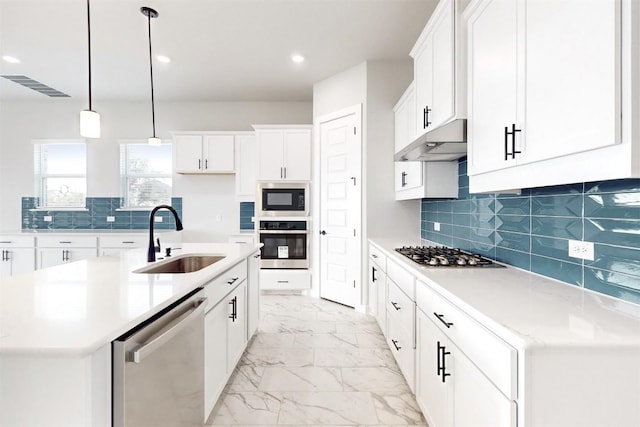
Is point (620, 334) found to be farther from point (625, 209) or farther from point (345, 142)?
point (345, 142)

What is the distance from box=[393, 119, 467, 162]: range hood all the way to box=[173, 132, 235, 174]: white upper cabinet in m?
3.04

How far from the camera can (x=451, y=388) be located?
54.1 inches

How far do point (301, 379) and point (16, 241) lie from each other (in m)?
4.77

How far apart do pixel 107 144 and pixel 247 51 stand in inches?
123

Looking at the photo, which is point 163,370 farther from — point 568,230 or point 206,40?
point 206,40

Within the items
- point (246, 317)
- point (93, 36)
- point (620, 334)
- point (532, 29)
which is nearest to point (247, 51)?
point (93, 36)

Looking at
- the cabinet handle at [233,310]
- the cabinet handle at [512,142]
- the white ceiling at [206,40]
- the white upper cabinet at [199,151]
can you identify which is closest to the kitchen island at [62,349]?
the cabinet handle at [233,310]

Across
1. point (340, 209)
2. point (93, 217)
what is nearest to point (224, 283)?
point (340, 209)

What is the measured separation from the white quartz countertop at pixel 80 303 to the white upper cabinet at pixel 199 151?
3105 millimetres

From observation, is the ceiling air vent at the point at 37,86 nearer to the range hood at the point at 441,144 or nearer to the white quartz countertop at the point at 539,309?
the range hood at the point at 441,144

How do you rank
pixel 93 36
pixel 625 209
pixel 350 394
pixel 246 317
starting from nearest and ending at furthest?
1. pixel 625 209
2. pixel 350 394
3. pixel 246 317
4. pixel 93 36

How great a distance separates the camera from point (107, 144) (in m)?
5.18

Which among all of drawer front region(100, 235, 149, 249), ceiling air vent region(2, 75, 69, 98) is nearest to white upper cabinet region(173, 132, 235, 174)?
drawer front region(100, 235, 149, 249)

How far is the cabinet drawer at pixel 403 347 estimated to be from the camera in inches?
77.5
